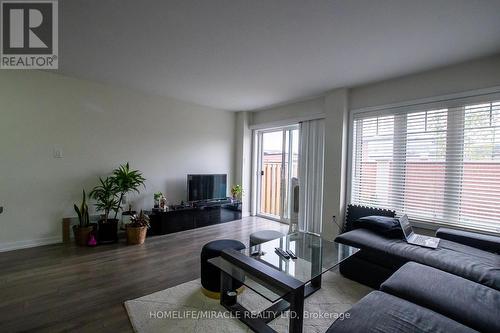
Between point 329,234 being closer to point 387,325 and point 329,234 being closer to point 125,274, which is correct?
point 387,325

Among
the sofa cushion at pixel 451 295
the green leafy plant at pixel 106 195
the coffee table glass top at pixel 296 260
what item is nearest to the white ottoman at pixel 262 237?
the coffee table glass top at pixel 296 260

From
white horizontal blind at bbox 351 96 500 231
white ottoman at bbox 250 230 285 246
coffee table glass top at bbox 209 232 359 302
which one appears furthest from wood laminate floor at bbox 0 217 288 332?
white horizontal blind at bbox 351 96 500 231

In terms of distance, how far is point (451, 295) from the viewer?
1442 mm

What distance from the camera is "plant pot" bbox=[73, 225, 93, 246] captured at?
3.19 metres

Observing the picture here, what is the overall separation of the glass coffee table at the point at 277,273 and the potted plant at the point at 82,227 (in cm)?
234

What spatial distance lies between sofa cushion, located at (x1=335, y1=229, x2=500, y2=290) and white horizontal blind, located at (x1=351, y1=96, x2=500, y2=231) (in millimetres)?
592

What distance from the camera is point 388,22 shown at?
74.2 inches

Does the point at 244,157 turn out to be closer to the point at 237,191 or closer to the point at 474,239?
the point at 237,191

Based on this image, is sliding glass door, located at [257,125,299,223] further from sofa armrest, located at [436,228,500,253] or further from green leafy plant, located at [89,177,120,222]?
green leafy plant, located at [89,177,120,222]

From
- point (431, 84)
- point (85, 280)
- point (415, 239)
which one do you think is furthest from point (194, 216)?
point (431, 84)

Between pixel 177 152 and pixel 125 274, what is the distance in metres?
2.41

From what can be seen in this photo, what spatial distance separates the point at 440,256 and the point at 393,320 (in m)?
1.17

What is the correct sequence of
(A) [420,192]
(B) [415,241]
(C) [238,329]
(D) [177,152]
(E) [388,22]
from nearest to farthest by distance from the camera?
(C) [238,329], (E) [388,22], (B) [415,241], (A) [420,192], (D) [177,152]

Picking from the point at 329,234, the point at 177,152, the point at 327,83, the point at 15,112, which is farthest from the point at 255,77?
the point at 15,112
